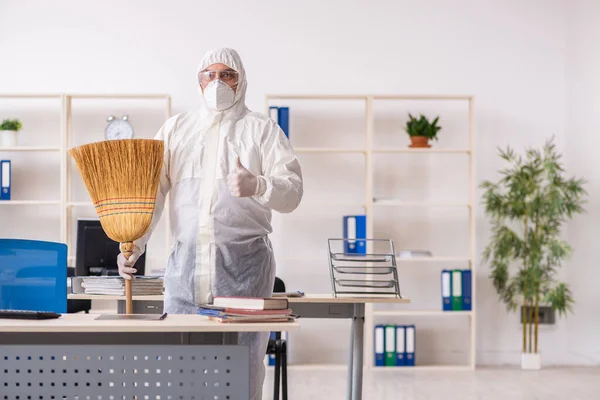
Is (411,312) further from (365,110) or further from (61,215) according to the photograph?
(61,215)

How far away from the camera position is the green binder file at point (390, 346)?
611 cm

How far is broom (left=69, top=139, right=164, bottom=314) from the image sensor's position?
93.2 inches

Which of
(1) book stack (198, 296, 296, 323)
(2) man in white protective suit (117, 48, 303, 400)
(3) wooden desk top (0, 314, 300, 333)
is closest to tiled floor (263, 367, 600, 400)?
(2) man in white protective suit (117, 48, 303, 400)

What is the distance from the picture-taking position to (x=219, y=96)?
278 centimetres

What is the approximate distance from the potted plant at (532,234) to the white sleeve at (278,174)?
3599 millimetres

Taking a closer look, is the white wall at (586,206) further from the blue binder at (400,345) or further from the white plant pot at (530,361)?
the blue binder at (400,345)

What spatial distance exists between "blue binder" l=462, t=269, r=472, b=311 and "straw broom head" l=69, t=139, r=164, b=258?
409 cm

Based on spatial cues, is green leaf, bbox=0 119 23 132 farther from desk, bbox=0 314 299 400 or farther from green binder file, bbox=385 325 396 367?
desk, bbox=0 314 299 400

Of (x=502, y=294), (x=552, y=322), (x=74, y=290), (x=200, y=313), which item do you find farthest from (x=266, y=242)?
(x=552, y=322)

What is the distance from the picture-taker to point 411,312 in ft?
19.8

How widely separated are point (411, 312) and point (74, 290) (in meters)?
3.03

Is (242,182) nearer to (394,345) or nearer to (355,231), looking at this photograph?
(355,231)

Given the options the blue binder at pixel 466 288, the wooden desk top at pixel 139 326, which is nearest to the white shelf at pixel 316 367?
the blue binder at pixel 466 288

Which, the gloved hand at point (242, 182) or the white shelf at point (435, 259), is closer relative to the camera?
the gloved hand at point (242, 182)
